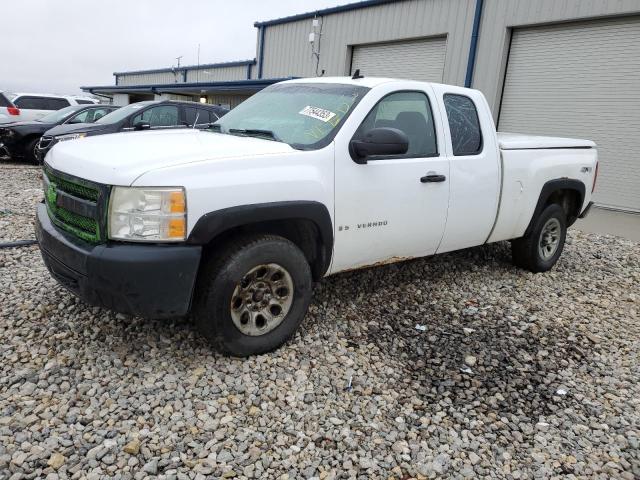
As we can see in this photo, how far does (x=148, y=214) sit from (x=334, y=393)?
1532 mm

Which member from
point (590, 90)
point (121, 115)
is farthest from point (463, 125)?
point (590, 90)

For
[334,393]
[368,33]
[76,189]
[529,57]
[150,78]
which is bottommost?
[334,393]

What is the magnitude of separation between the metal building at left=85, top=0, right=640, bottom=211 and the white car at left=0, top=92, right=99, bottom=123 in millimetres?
8920

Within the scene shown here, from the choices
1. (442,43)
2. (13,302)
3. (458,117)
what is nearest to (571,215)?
(458,117)

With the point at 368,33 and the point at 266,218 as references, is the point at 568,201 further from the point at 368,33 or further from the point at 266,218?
the point at 368,33

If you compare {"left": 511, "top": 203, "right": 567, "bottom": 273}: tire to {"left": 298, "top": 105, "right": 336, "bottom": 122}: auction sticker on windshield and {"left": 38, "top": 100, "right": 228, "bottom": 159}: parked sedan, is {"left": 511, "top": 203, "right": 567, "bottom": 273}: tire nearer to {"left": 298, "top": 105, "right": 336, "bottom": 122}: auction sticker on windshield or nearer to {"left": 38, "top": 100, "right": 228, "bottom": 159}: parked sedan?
{"left": 298, "top": 105, "right": 336, "bottom": 122}: auction sticker on windshield

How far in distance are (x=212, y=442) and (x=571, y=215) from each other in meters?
5.08

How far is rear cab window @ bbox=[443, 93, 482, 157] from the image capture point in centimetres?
439

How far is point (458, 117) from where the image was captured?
4.49 metres

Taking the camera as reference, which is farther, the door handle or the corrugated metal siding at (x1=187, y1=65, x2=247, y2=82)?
the corrugated metal siding at (x1=187, y1=65, x2=247, y2=82)

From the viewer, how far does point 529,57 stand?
11680mm

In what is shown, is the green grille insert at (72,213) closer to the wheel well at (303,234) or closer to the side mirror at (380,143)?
the wheel well at (303,234)

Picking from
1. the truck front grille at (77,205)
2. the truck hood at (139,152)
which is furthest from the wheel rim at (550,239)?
the truck front grille at (77,205)

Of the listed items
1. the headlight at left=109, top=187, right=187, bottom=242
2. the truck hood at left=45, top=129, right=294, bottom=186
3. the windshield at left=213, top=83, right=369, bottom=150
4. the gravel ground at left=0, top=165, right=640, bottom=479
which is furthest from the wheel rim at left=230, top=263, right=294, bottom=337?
the windshield at left=213, top=83, right=369, bottom=150
